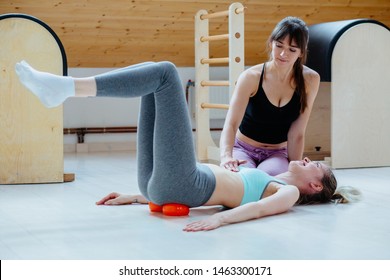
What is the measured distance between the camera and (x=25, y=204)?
3340 millimetres

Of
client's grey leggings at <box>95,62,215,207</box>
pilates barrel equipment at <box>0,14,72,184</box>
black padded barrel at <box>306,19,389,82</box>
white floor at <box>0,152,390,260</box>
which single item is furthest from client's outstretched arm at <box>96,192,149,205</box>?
black padded barrel at <box>306,19,389,82</box>

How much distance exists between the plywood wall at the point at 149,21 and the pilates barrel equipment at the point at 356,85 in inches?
40.9

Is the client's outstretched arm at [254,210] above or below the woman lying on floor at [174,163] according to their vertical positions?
below

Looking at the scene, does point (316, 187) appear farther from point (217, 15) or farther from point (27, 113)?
point (217, 15)

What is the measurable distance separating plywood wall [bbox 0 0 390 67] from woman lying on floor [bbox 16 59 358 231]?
8.74 ft

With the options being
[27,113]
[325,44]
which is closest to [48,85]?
[27,113]

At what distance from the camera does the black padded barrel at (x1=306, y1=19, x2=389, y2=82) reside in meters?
4.61

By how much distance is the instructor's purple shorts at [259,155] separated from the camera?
135 inches

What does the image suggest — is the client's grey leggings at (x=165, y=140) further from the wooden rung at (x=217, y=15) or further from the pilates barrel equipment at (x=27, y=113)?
the wooden rung at (x=217, y=15)

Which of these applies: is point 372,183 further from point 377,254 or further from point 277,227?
point 377,254

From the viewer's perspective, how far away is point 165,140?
2750 mm

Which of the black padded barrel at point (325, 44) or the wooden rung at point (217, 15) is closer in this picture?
the black padded barrel at point (325, 44)

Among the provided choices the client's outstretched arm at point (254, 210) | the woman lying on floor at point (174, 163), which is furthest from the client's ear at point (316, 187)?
the client's outstretched arm at point (254, 210)

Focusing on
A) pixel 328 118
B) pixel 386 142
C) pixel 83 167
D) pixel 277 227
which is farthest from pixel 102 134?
pixel 277 227
